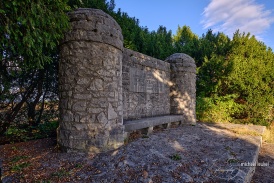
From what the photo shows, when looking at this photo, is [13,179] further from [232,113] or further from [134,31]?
[232,113]

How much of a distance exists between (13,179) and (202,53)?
1246cm

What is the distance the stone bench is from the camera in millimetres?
5458

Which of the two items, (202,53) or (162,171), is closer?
(162,171)

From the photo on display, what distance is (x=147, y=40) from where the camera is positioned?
11.4 metres

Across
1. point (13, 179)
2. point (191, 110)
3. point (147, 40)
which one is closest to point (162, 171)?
point (13, 179)

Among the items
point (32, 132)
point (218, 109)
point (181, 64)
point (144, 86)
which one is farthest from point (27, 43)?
point (218, 109)

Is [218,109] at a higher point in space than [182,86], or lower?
lower

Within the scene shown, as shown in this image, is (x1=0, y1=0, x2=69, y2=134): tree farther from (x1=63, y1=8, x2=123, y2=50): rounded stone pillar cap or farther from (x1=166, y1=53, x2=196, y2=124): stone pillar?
(x1=166, y1=53, x2=196, y2=124): stone pillar

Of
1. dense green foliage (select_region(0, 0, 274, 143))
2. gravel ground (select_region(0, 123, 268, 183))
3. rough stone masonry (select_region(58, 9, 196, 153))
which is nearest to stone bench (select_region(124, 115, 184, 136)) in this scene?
gravel ground (select_region(0, 123, 268, 183))

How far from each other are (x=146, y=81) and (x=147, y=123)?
1765 millimetres

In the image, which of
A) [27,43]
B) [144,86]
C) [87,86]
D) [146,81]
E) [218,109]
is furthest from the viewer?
[218,109]

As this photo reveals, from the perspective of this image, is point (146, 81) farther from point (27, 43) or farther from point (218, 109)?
point (218, 109)

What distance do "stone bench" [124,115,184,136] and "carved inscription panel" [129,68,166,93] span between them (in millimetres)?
1130

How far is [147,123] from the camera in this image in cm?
625
